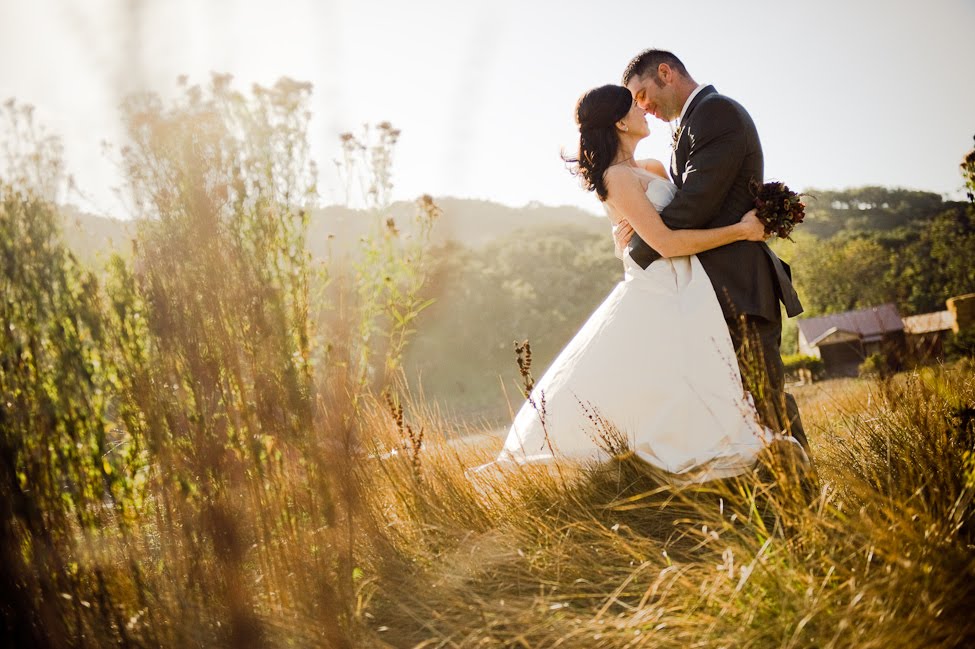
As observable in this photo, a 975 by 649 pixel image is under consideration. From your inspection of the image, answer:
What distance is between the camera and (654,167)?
12.9 ft

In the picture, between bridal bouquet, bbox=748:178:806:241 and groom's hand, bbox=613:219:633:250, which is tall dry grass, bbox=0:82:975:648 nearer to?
bridal bouquet, bbox=748:178:806:241

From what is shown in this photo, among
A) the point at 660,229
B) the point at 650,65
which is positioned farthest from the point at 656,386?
the point at 650,65

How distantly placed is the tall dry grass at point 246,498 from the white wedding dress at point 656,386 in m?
0.51

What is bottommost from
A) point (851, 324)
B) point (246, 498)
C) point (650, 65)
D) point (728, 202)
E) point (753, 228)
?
point (851, 324)

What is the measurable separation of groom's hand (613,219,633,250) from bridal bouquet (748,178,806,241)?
655 millimetres

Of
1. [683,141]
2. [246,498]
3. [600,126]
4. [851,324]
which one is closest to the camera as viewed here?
[246,498]

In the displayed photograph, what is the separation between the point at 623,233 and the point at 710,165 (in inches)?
23.2

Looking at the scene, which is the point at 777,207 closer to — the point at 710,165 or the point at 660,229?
the point at 710,165

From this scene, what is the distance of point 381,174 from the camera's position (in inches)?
159

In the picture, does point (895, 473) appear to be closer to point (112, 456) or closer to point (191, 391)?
point (191, 391)

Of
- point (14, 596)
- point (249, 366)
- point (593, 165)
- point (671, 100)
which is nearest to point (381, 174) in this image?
point (593, 165)

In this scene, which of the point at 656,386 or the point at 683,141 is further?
the point at 683,141

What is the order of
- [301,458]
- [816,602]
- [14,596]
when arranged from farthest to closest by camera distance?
[301,458], [14,596], [816,602]

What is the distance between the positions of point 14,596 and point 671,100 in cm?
367
